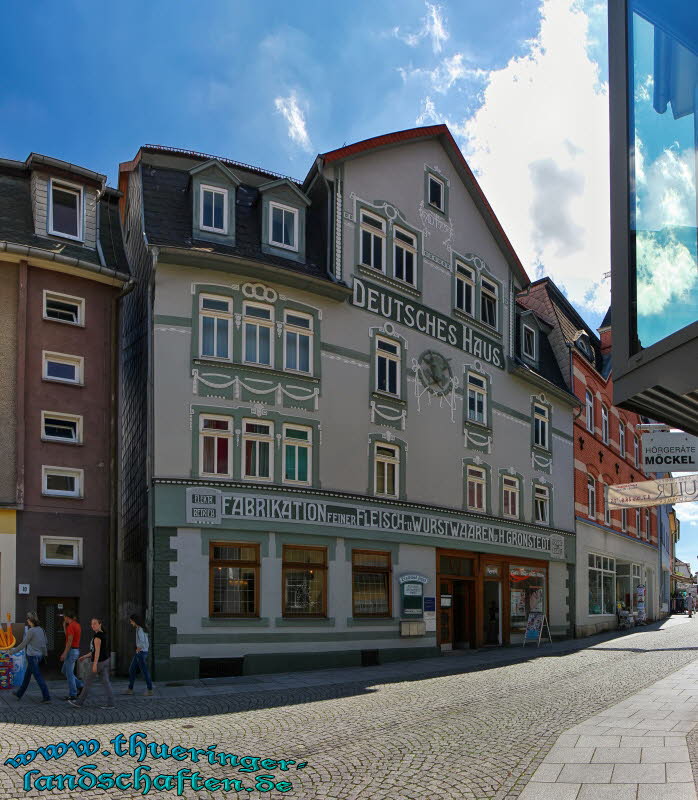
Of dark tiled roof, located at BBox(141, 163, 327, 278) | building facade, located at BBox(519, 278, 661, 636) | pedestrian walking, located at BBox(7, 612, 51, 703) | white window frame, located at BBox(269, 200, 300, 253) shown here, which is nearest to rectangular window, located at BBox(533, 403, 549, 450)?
building facade, located at BBox(519, 278, 661, 636)

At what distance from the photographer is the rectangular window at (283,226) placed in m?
24.3

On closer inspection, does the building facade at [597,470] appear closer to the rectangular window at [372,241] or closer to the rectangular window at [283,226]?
the rectangular window at [372,241]

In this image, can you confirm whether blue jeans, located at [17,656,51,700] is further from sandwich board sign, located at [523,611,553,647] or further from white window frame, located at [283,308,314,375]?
sandwich board sign, located at [523,611,553,647]

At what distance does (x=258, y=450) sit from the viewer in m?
22.4

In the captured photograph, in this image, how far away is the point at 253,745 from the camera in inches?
449

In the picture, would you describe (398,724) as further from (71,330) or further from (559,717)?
(71,330)

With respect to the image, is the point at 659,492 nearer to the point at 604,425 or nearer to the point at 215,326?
the point at 215,326

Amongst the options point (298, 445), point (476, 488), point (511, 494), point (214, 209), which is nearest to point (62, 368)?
point (214, 209)

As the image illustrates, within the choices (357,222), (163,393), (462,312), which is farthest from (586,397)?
(163,393)

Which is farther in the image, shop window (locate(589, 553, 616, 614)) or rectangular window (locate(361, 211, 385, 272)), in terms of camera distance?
shop window (locate(589, 553, 616, 614))

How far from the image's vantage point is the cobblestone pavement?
9.49 m

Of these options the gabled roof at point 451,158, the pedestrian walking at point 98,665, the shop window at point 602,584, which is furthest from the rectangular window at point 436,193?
the pedestrian walking at point 98,665

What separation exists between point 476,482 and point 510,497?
9.26 ft

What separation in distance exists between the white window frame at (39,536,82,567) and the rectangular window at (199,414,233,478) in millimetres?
3951
